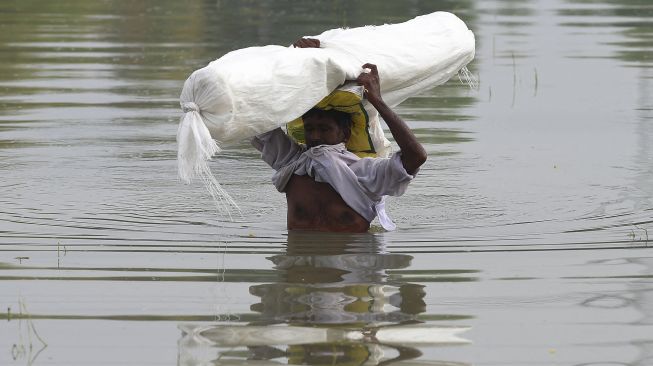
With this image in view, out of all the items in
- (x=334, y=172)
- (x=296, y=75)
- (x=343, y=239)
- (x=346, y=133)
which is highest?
(x=296, y=75)

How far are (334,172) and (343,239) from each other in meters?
0.41

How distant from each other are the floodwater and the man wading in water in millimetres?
123

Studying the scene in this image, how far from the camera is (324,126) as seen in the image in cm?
792

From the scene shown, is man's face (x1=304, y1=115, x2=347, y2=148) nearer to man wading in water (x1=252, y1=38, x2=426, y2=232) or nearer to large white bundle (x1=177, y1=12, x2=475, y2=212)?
man wading in water (x1=252, y1=38, x2=426, y2=232)

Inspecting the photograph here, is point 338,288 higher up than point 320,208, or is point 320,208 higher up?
point 320,208

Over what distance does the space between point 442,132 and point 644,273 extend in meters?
5.20

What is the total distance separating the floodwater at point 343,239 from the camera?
592 centimetres

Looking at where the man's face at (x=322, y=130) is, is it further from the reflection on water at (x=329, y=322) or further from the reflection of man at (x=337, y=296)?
the reflection on water at (x=329, y=322)

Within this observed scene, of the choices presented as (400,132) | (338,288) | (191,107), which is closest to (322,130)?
(400,132)

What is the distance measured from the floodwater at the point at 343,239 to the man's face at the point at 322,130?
53 cm

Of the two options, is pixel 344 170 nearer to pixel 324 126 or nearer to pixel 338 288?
pixel 324 126

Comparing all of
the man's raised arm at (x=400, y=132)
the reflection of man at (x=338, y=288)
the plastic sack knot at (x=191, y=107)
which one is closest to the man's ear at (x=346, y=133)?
the man's raised arm at (x=400, y=132)

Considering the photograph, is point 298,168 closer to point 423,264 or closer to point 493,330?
point 423,264

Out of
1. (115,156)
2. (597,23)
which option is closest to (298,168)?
(115,156)
